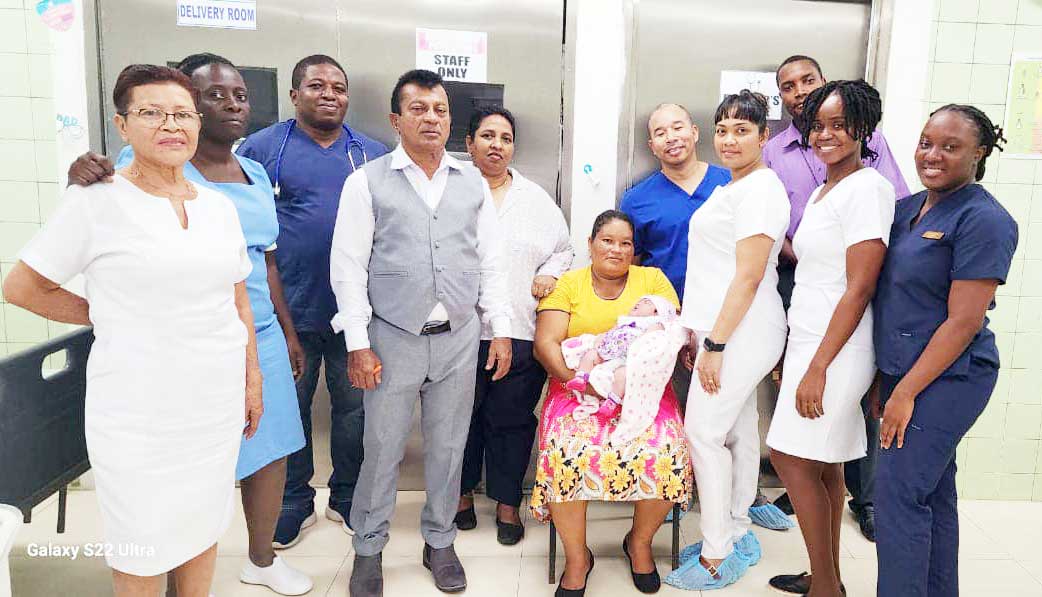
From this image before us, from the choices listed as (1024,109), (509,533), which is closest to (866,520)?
(509,533)

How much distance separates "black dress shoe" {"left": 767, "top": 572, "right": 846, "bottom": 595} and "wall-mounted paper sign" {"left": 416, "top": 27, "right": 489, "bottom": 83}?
2347 millimetres

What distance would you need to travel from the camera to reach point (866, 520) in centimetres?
281

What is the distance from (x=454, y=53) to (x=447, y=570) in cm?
214

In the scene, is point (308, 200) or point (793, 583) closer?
point (793, 583)

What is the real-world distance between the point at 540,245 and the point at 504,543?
1194 mm

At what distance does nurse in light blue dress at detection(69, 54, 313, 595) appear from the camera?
2057 millimetres

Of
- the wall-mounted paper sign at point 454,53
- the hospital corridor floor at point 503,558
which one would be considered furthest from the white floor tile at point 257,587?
the wall-mounted paper sign at point 454,53

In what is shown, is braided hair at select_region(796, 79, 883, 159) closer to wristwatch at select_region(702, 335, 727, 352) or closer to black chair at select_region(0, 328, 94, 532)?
wristwatch at select_region(702, 335, 727, 352)

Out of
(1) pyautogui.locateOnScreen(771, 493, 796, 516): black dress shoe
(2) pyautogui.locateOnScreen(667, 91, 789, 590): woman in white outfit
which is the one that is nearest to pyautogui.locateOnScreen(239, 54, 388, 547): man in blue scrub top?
(2) pyautogui.locateOnScreen(667, 91, 789, 590): woman in white outfit

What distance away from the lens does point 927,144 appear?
1.84 m

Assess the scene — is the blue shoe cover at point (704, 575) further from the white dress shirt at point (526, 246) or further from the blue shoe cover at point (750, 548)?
the white dress shirt at point (526, 246)

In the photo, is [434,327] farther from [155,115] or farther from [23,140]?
[23,140]

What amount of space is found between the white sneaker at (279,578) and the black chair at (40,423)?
651 mm

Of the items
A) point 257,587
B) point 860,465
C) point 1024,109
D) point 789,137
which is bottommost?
point 257,587
